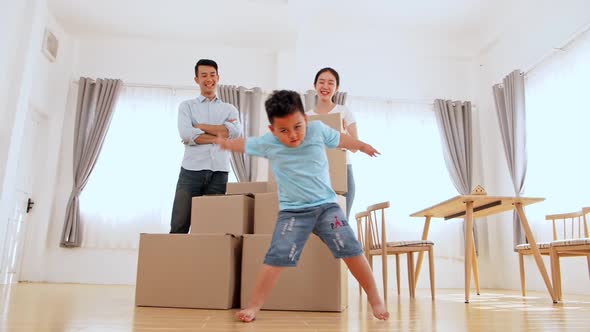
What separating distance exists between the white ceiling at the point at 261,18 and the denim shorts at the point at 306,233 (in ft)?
10.9

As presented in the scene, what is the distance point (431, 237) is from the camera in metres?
4.88

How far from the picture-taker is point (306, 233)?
68.4 inches

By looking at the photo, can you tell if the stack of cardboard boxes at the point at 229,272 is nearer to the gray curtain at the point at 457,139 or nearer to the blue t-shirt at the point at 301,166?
the blue t-shirt at the point at 301,166

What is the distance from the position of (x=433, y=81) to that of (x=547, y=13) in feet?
4.66

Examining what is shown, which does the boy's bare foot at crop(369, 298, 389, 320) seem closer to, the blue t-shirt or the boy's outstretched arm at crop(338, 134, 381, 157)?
the blue t-shirt

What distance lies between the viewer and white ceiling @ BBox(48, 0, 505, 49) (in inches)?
182

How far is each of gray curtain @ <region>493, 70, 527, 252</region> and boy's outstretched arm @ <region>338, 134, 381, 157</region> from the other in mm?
3114

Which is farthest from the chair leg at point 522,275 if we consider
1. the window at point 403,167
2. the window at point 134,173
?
the window at point 134,173

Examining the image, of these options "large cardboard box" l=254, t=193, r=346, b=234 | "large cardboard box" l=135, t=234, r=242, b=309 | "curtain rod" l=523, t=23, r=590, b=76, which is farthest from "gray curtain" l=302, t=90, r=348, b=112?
"large cardboard box" l=135, t=234, r=242, b=309

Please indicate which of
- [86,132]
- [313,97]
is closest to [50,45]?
[86,132]

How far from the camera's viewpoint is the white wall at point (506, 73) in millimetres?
3926

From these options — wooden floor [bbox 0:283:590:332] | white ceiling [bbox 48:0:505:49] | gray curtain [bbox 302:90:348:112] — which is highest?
white ceiling [bbox 48:0:505:49]

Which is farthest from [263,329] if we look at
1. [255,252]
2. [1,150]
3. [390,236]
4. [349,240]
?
[390,236]

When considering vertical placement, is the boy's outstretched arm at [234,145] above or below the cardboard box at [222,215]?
above
